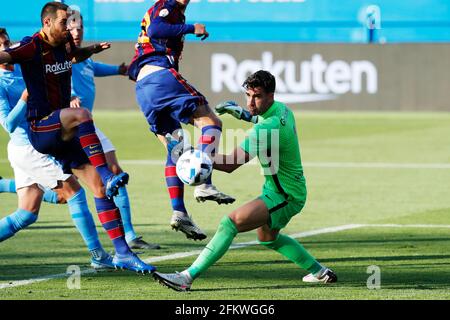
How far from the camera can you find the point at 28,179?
34.9 feet

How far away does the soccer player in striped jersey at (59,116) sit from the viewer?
29.8ft

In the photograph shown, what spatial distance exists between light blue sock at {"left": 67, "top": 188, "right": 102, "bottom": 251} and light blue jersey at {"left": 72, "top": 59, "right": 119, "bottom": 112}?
252cm

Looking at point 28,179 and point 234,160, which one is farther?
point 28,179

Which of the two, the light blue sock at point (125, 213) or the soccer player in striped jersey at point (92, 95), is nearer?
the soccer player in striped jersey at point (92, 95)

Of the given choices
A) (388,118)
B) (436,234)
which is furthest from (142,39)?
(388,118)

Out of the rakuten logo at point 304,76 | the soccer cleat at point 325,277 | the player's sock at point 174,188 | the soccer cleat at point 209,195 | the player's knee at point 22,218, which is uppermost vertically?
the soccer cleat at point 209,195

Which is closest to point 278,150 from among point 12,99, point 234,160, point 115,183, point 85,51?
point 234,160

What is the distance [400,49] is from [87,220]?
2023 cm

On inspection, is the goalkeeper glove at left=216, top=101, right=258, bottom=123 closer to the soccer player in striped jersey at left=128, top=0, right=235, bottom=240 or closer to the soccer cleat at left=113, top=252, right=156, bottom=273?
the soccer player in striped jersey at left=128, top=0, right=235, bottom=240

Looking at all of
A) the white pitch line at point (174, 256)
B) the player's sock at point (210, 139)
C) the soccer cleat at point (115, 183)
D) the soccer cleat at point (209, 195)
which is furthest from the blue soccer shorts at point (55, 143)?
the player's sock at point (210, 139)

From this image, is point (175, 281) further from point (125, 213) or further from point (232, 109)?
point (125, 213)

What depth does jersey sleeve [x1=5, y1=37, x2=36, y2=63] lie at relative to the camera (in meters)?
8.93

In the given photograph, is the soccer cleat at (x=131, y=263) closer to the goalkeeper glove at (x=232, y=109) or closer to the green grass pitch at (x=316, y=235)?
the green grass pitch at (x=316, y=235)

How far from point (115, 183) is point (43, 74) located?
1.18m
